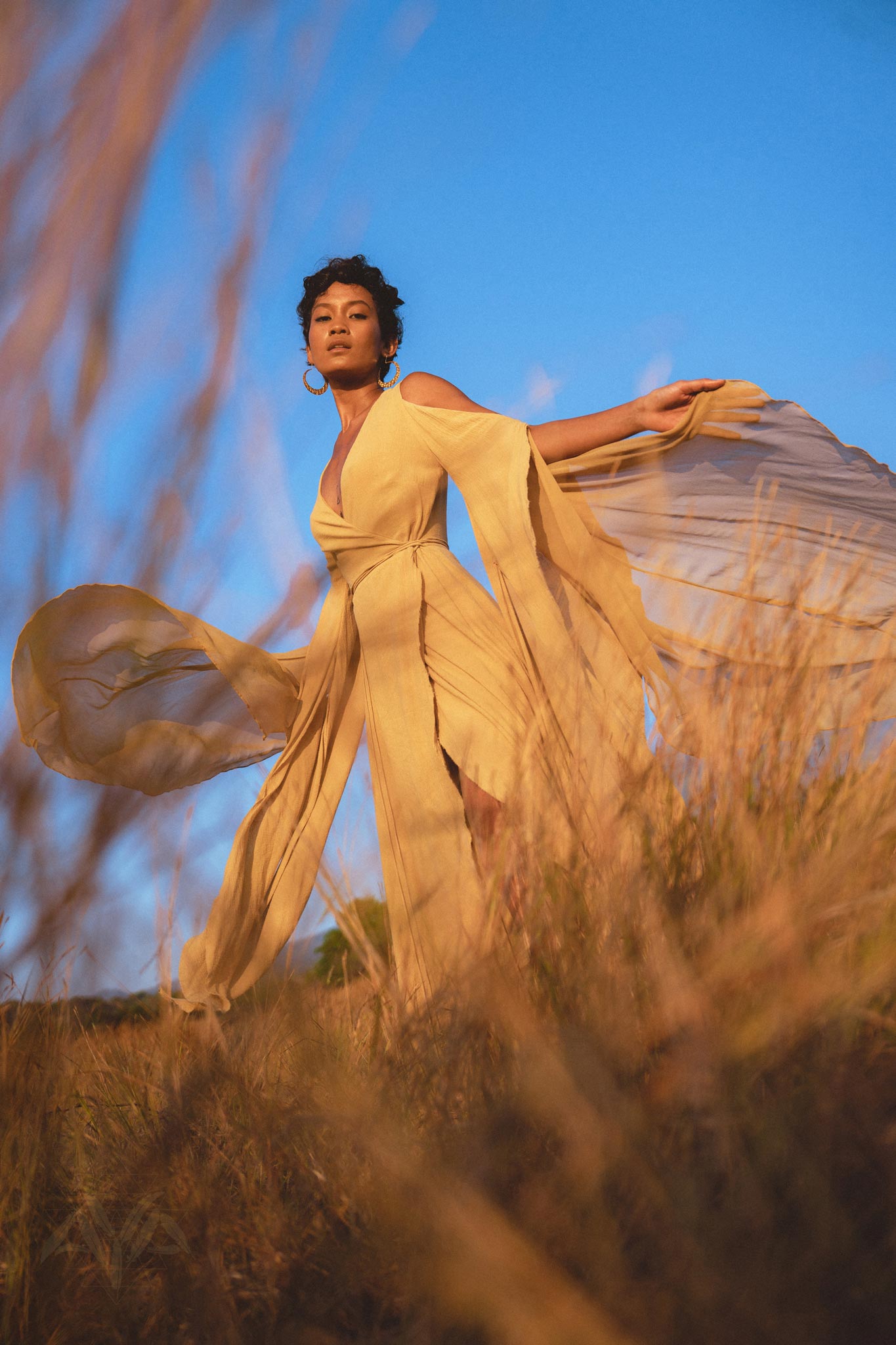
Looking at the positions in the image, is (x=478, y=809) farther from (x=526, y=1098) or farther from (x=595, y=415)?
(x=526, y=1098)

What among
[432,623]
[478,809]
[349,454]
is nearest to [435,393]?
[349,454]

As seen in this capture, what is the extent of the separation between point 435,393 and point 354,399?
1.40ft

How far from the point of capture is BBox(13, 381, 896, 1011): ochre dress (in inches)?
81.5

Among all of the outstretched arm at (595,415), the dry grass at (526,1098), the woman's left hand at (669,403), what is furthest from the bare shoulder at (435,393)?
the dry grass at (526,1098)

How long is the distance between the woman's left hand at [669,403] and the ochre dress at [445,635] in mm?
39

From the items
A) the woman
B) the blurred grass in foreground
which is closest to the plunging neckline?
the woman

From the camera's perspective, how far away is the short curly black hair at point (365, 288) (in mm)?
3195

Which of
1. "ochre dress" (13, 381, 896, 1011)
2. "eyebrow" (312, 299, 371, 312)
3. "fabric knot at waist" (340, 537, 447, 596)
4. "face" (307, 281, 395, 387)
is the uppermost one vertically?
"eyebrow" (312, 299, 371, 312)

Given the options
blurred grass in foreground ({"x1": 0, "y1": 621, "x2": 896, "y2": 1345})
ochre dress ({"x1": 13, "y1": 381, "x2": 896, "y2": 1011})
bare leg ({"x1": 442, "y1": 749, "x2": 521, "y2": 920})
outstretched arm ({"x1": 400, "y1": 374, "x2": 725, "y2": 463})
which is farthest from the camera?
bare leg ({"x1": 442, "y1": 749, "x2": 521, "y2": 920})

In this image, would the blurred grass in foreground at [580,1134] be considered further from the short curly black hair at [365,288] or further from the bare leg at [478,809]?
the short curly black hair at [365,288]

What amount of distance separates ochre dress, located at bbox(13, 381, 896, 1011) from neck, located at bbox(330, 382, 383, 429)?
0.79 ft

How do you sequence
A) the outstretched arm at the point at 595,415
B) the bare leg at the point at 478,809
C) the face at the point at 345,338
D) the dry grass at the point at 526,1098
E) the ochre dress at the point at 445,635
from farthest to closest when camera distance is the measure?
1. the face at the point at 345,338
2. the bare leg at the point at 478,809
3. the outstretched arm at the point at 595,415
4. the ochre dress at the point at 445,635
5. the dry grass at the point at 526,1098

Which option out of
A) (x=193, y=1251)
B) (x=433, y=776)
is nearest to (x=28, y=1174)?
(x=193, y=1251)

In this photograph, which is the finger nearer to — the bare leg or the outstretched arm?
the outstretched arm
